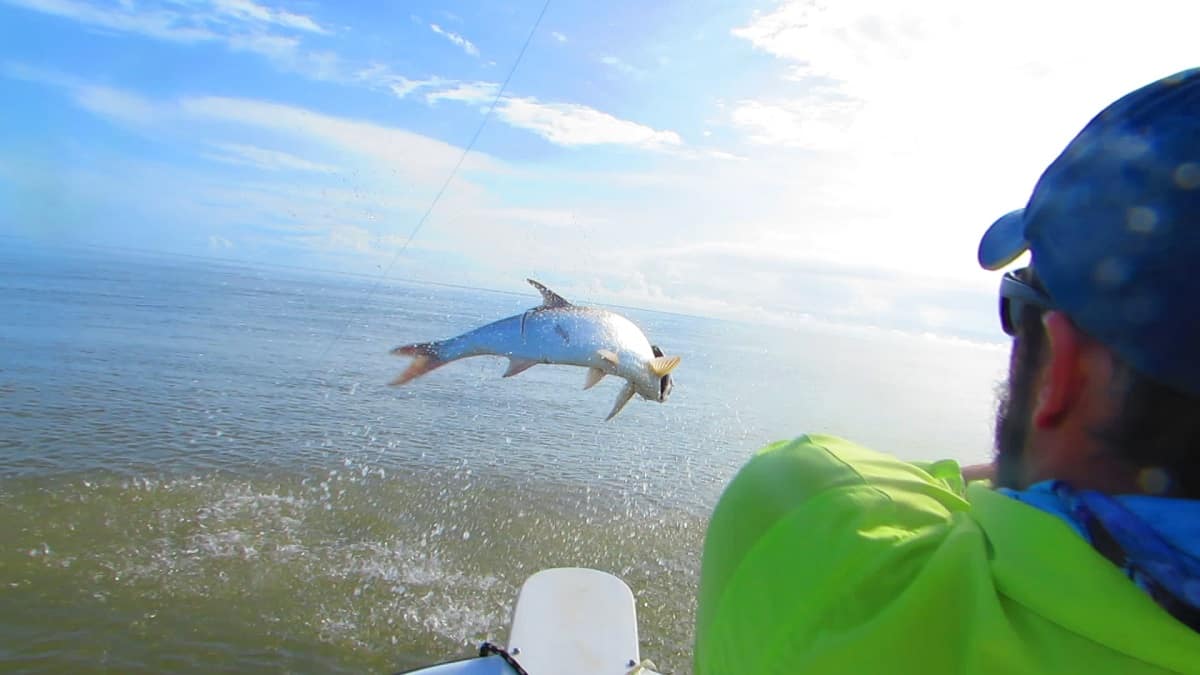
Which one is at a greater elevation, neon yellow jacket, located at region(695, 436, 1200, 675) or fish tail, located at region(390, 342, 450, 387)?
neon yellow jacket, located at region(695, 436, 1200, 675)

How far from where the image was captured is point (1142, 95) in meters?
1.07

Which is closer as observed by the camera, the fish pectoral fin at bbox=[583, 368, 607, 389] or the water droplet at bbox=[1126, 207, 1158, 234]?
the water droplet at bbox=[1126, 207, 1158, 234]

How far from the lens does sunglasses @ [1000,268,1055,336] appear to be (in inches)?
46.3

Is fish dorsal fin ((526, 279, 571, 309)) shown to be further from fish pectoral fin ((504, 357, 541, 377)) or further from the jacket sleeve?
the jacket sleeve

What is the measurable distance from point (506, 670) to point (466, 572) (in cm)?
487

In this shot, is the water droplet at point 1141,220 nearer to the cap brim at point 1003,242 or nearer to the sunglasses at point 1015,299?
the sunglasses at point 1015,299

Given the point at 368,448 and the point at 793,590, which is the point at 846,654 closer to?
the point at 793,590

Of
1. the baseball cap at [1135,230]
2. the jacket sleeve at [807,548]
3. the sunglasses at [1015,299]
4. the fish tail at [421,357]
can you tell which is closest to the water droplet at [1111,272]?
the baseball cap at [1135,230]

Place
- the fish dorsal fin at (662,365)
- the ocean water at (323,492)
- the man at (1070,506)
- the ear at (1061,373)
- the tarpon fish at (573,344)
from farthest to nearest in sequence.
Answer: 1. the ocean water at (323,492)
2. the fish dorsal fin at (662,365)
3. the tarpon fish at (573,344)
4. the ear at (1061,373)
5. the man at (1070,506)

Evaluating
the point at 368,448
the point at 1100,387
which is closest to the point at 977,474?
the point at 1100,387

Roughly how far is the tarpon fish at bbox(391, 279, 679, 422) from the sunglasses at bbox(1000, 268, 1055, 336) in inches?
139

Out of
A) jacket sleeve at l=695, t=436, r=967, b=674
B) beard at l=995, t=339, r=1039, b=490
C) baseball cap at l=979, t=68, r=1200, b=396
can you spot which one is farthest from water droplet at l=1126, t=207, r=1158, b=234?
jacket sleeve at l=695, t=436, r=967, b=674

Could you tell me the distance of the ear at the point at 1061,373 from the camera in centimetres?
107

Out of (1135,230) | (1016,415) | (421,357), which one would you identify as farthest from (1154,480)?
(421,357)
